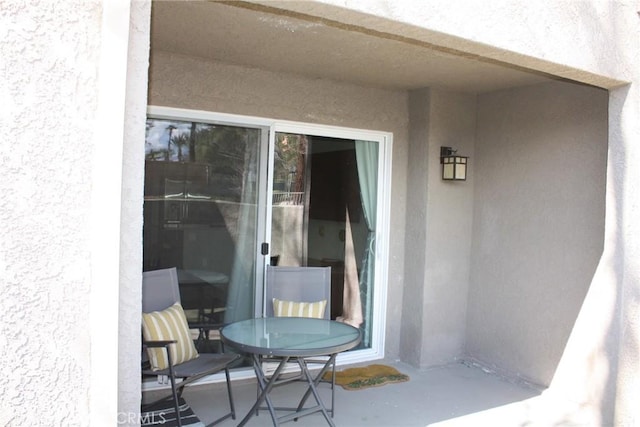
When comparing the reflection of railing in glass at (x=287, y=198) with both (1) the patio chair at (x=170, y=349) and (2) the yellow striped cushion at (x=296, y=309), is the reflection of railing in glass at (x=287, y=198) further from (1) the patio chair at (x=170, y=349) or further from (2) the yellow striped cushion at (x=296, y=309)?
(1) the patio chair at (x=170, y=349)

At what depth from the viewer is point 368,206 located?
5562mm

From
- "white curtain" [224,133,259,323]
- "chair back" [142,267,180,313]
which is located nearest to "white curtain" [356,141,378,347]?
"white curtain" [224,133,259,323]

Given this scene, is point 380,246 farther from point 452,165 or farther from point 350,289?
point 452,165

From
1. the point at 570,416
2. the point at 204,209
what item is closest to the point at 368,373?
the point at 570,416

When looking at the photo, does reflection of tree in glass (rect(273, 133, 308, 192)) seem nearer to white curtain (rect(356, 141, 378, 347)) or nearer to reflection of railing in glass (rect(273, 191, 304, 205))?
reflection of railing in glass (rect(273, 191, 304, 205))

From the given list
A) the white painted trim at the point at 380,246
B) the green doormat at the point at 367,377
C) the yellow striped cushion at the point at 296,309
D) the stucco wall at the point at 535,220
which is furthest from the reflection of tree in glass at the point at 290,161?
the stucco wall at the point at 535,220

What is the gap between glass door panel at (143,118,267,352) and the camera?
4.66 metres

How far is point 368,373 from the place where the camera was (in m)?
5.09

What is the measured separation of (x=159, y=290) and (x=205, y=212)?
0.98m

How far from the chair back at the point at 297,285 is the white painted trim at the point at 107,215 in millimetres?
2759

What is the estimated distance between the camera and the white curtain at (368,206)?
549 centimetres

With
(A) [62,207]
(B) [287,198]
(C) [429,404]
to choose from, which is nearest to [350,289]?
(B) [287,198]

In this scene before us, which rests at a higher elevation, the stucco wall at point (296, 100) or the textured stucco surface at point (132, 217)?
the stucco wall at point (296, 100)

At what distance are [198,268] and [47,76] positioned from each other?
3181 mm
